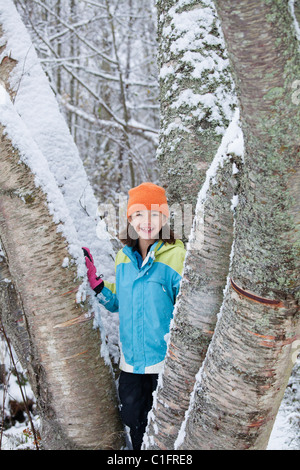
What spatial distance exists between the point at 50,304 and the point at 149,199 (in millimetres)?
792

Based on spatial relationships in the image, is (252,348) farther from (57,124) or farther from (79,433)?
(57,124)

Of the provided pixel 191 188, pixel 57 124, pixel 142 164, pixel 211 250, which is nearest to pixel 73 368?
pixel 211 250

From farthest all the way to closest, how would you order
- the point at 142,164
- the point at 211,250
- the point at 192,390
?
the point at 142,164 → the point at 192,390 → the point at 211,250

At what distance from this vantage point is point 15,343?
1.72 metres

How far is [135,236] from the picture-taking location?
2098 mm

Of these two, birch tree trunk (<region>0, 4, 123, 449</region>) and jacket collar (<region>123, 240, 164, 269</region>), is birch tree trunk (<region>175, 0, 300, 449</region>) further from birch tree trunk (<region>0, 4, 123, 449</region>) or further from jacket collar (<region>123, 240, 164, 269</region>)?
jacket collar (<region>123, 240, 164, 269</region>)

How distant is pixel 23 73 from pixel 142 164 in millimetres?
3036

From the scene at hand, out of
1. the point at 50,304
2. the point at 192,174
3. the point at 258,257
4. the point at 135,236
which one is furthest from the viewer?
the point at 135,236

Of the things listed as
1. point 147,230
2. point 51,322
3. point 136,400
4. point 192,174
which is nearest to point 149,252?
point 147,230

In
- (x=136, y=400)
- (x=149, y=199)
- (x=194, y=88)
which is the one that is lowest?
(x=136, y=400)

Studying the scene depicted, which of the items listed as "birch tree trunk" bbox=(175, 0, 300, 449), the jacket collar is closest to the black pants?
"birch tree trunk" bbox=(175, 0, 300, 449)

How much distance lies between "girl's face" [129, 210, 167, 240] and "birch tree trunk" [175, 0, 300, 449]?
0.84 meters

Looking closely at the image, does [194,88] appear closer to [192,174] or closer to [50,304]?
[192,174]

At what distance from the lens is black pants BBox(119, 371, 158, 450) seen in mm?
1840
